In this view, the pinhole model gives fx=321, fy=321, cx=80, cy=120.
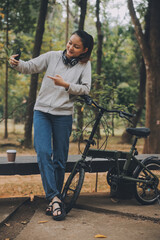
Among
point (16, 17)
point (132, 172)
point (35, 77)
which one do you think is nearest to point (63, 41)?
point (16, 17)

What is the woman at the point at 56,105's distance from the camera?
361 cm

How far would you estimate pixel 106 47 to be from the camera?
25.5m

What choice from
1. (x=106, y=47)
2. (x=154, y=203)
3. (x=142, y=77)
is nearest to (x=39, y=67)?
(x=154, y=203)

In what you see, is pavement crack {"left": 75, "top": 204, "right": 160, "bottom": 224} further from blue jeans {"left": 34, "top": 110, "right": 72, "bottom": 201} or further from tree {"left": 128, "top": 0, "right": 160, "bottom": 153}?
tree {"left": 128, "top": 0, "right": 160, "bottom": 153}

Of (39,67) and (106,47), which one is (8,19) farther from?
(39,67)

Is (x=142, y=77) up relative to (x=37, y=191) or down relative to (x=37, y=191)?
up

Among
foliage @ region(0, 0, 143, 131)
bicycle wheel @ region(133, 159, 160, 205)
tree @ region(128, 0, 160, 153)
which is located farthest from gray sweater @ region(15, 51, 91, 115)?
foliage @ region(0, 0, 143, 131)

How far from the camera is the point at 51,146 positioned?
377cm

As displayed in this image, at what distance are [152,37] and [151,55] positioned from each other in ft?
1.81

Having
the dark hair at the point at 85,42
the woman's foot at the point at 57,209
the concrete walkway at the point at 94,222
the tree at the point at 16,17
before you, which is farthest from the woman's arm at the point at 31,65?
the tree at the point at 16,17

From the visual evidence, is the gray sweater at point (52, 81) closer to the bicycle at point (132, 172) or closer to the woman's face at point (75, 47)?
the woman's face at point (75, 47)

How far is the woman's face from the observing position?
12.0 feet

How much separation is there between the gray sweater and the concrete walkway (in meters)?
1.25

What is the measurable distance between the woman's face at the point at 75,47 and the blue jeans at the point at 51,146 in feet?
2.39
